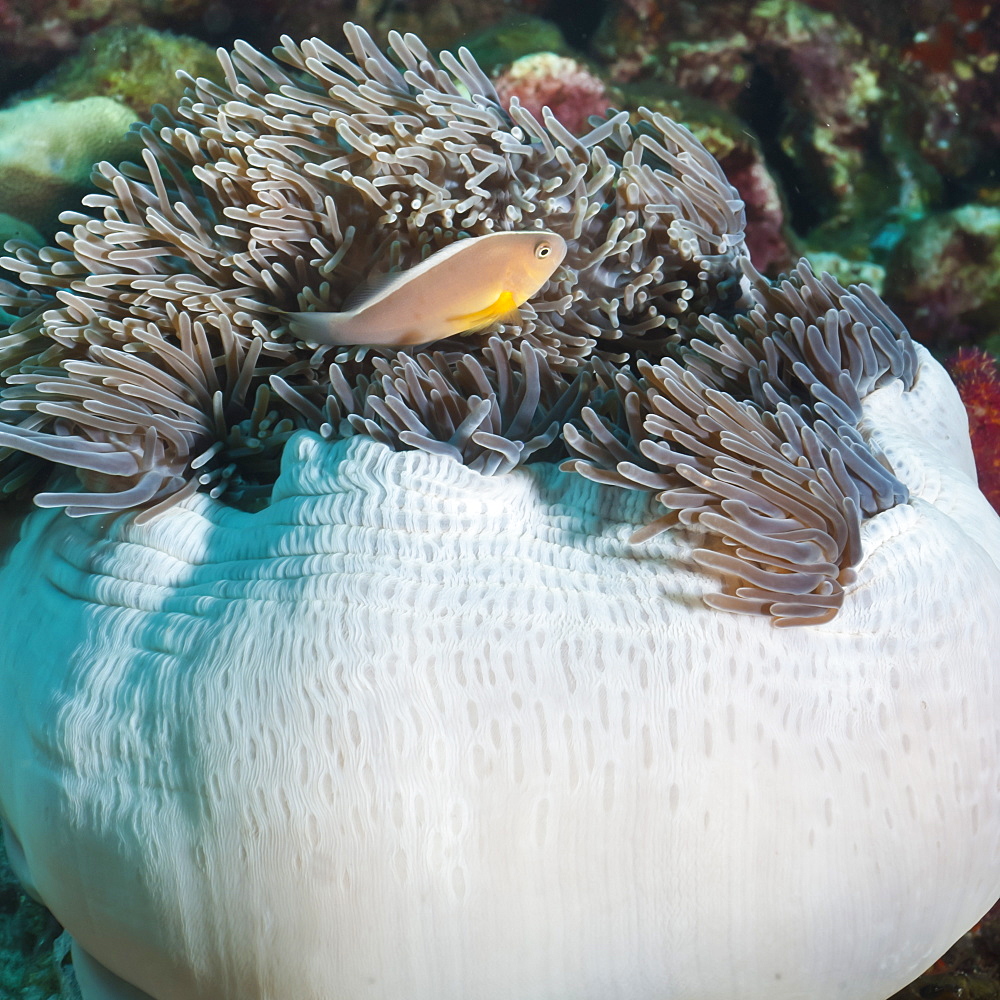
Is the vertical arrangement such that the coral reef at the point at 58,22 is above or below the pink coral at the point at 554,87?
below

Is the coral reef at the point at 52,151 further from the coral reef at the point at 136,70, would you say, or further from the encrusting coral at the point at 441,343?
the encrusting coral at the point at 441,343

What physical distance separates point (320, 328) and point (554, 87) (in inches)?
67.5

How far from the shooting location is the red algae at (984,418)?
2.31m

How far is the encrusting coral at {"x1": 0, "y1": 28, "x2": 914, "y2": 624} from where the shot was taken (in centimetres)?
123

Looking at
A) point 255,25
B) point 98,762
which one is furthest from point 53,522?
point 255,25

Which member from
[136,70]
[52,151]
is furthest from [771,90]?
[52,151]

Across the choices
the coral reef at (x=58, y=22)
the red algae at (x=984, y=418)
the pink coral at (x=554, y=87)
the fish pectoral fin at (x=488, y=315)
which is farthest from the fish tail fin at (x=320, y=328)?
the coral reef at (x=58, y=22)

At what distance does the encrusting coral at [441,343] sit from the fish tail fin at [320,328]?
60 millimetres

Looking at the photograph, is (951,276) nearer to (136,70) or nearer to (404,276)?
(404,276)

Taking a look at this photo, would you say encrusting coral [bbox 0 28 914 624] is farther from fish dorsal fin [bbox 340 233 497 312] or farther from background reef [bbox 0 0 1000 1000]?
background reef [bbox 0 0 1000 1000]

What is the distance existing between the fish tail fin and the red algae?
1.81 m

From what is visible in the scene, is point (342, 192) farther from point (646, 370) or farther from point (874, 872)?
point (874, 872)

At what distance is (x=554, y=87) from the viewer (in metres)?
2.69

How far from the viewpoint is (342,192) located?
1.61 metres
